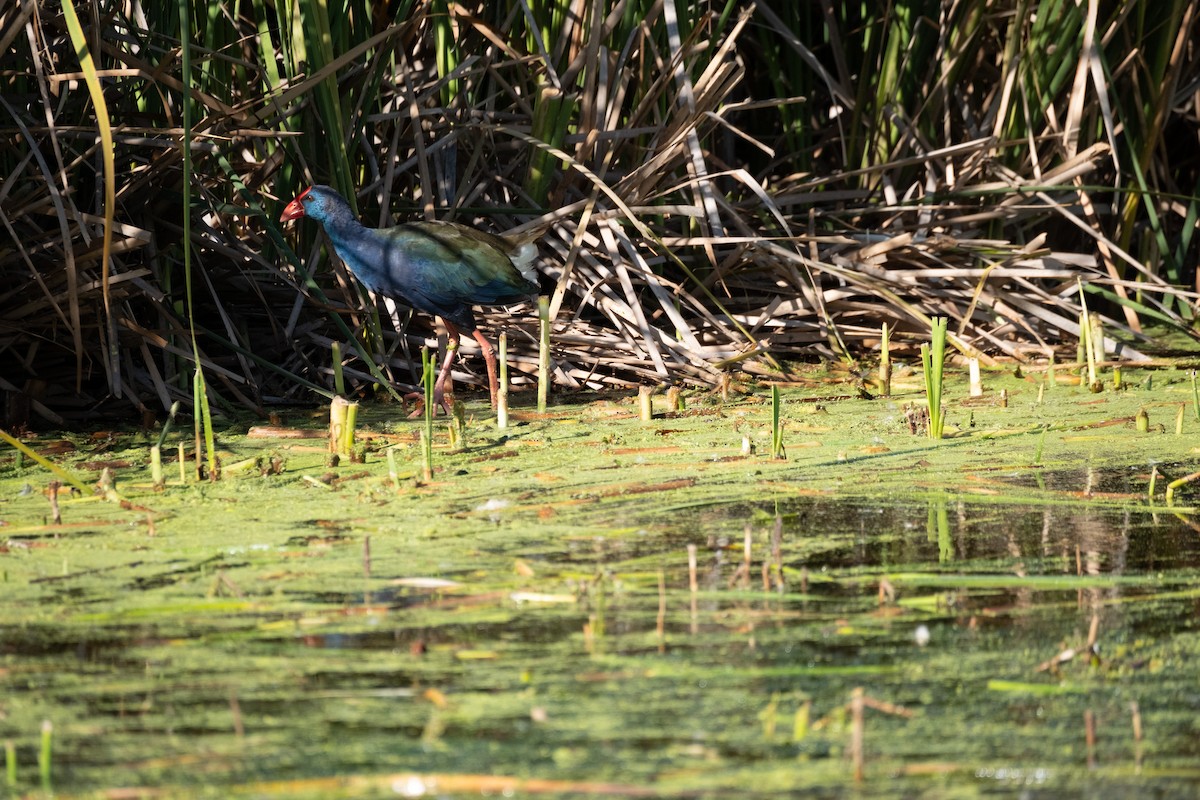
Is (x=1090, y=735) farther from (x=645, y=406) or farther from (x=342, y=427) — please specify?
(x=645, y=406)

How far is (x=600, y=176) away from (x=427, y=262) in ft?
2.38

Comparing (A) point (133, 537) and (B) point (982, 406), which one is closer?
(A) point (133, 537)

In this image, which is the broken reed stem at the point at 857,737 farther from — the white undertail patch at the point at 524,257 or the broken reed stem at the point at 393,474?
the white undertail patch at the point at 524,257

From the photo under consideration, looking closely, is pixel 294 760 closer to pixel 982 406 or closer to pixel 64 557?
pixel 64 557

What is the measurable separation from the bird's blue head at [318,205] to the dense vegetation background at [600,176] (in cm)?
5

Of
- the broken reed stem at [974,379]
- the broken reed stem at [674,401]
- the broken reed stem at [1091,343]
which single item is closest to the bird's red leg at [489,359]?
the broken reed stem at [674,401]

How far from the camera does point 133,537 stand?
238 cm

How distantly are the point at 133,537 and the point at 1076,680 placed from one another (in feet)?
4.78

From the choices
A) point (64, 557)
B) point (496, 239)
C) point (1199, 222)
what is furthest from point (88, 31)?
point (1199, 222)

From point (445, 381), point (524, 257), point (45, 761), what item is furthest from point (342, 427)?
point (45, 761)

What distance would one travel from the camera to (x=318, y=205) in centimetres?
394

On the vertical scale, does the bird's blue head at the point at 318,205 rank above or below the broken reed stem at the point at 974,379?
above

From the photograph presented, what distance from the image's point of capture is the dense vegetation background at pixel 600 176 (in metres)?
3.56

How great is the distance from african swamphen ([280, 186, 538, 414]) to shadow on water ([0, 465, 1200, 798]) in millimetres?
1711
